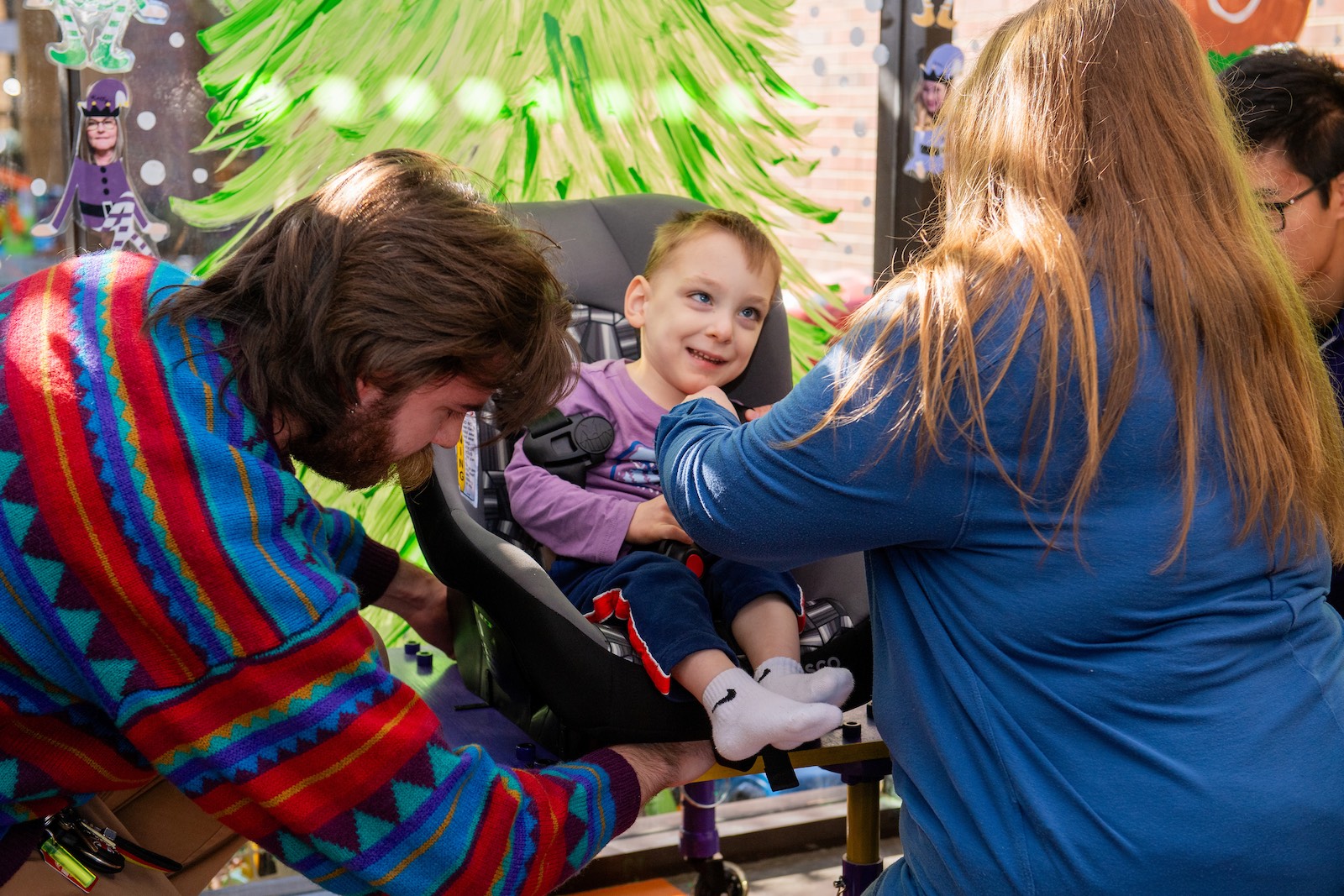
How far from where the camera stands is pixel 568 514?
191 centimetres

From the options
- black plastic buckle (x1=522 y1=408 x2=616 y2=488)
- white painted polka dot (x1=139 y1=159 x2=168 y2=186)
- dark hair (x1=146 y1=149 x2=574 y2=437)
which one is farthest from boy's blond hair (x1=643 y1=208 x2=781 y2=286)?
white painted polka dot (x1=139 y1=159 x2=168 y2=186)

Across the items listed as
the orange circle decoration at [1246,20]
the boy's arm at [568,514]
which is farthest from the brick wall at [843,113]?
the boy's arm at [568,514]

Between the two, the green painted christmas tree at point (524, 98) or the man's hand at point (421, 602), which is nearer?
the man's hand at point (421, 602)

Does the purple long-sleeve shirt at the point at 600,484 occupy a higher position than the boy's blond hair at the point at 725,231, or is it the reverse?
the boy's blond hair at the point at 725,231

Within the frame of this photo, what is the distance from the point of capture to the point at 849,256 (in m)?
2.97

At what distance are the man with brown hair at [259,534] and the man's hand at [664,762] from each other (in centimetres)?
10

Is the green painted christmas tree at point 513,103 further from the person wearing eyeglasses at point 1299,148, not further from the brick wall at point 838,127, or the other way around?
the person wearing eyeglasses at point 1299,148

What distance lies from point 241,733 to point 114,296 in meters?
0.45

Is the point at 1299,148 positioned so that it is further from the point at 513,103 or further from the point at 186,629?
the point at 186,629

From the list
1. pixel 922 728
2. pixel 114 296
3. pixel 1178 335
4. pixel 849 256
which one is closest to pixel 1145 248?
pixel 1178 335

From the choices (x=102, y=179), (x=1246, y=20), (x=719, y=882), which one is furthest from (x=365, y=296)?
(x=1246, y=20)

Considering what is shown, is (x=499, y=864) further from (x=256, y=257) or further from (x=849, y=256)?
(x=849, y=256)

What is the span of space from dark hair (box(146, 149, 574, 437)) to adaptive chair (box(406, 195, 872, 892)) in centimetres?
28

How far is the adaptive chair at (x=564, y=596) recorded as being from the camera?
1.53 metres
